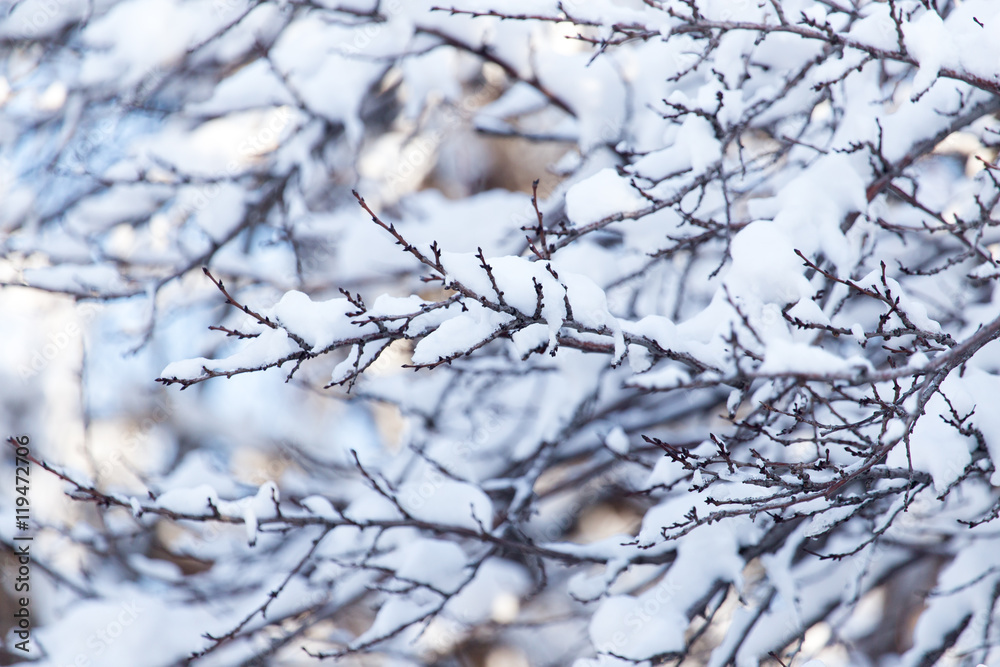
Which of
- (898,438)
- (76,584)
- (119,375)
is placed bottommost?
(898,438)

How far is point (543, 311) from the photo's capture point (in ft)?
4.53

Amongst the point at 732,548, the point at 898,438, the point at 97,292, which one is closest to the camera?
the point at 898,438

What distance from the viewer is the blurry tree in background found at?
1.53 metres

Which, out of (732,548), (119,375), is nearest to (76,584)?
(732,548)

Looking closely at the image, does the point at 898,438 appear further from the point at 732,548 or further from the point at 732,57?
the point at 732,57

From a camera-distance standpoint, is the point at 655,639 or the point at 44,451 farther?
the point at 44,451

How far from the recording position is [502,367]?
3.11m

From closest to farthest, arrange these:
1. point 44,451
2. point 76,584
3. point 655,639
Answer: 1. point 655,639
2. point 76,584
3. point 44,451

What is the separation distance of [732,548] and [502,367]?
1326 millimetres

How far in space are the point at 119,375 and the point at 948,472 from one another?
6.98m

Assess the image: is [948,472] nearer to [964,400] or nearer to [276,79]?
[964,400]

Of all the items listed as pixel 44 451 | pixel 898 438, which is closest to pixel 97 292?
pixel 898 438

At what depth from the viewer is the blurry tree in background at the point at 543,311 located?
5.01 feet

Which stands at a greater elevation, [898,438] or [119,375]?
[119,375]
